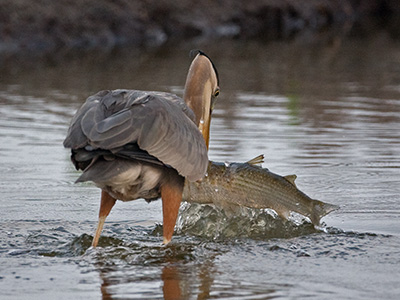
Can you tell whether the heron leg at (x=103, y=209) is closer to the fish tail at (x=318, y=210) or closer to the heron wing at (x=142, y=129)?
the heron wing at (x=142, y=129)

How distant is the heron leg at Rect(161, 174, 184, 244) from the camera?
6.82 metres

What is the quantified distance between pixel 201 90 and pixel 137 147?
1.85 metres

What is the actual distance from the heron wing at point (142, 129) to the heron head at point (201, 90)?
3.23ft

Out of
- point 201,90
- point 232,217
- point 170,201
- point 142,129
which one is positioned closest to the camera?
point 142,129

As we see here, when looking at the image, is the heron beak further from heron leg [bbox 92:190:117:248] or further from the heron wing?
heron leg [bbox 92:190:117:248]

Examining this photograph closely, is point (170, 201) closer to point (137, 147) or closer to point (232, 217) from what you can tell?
point (137, 147)

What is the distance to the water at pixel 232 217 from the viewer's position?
234 inches

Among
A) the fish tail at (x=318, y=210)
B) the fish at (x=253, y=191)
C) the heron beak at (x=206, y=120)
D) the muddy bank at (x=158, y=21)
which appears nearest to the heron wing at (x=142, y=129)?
the fish at (x=253, y=191)

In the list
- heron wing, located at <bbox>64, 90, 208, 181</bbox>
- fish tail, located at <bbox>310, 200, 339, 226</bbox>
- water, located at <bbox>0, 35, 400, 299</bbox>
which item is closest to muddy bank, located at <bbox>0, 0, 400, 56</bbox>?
water, located at <bbox>0, 35, 400, 299</bbox>

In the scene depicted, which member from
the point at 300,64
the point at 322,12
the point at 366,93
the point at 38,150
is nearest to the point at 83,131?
the point at 38,150

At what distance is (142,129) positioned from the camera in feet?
20.5

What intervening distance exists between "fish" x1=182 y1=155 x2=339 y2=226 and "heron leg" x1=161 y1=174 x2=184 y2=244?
13.2 inches

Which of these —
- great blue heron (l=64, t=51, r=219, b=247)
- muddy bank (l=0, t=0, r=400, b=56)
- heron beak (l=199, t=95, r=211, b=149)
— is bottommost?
great blue heron (l=64, t=51, r=219, b=247)

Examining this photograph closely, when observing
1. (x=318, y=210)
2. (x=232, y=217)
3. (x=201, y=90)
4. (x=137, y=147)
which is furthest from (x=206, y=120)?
(x=137, y=147)
